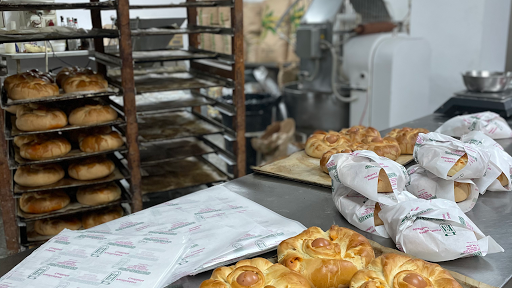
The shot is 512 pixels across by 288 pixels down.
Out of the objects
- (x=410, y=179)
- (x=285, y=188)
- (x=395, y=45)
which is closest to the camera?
(x=410, y=179)

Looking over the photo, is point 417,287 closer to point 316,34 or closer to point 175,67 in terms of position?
point 175,67

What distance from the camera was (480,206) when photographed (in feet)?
5.46

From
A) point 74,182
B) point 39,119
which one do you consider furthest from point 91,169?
point 39,119

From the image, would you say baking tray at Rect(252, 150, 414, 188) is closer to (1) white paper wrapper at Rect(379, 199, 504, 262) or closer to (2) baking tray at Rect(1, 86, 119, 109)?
(1) white paper wrapper at Rect(379, 199, 504, 262)

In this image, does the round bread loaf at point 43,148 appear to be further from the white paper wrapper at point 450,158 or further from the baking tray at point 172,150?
the white paper wrapper at point 450,158

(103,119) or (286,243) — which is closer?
(286,243)

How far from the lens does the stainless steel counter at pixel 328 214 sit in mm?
1229

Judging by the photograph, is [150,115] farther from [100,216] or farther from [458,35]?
[458,35]

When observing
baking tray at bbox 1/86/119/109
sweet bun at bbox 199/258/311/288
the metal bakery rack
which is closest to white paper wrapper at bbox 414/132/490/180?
sweet bun at bbox 199/258/311/288

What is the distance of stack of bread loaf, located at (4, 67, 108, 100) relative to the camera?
7.91 ft

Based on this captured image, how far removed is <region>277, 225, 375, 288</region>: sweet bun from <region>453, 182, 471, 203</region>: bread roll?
1.79 feet

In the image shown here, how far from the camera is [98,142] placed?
2656 millimetres

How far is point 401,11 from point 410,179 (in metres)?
4.22

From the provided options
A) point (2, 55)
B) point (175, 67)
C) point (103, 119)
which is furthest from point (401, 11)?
point (2, 55)
